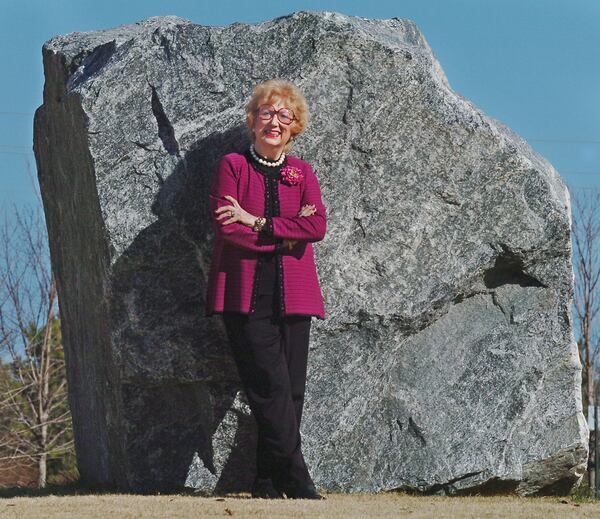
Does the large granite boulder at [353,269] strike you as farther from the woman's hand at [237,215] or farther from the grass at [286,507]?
the woman's hand at [237,215]

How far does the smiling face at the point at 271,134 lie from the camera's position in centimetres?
604

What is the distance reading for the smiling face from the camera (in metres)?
6.04

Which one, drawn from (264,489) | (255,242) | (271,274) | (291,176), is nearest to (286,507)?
(264,489)

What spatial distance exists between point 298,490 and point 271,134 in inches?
80.5

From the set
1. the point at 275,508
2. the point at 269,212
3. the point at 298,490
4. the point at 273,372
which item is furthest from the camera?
the point at 269,212

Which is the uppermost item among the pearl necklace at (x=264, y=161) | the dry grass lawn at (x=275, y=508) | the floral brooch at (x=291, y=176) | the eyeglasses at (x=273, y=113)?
the eyeglasses at (x=273, y=113)

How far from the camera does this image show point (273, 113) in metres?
6.03

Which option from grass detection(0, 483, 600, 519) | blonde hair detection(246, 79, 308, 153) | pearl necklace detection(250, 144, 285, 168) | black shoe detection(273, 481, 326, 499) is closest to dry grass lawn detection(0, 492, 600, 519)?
grass detection(0, 483, 600, 519)

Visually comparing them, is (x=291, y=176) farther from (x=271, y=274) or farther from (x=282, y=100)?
(x=271, y=274)

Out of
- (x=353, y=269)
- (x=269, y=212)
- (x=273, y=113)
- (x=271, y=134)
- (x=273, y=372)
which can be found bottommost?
(x=273, y=372)

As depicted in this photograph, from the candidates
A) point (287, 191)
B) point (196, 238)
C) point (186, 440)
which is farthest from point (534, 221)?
→ point (186, 440)

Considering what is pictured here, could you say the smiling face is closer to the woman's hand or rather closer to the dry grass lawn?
the woman's hand

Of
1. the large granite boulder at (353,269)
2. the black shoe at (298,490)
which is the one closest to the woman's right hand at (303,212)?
the large granite boulder at (353,269)

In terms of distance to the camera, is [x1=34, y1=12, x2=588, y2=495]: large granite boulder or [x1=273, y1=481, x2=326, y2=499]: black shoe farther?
[x1=34, y1=12, x2=588, y2=495]: large granite boulder
